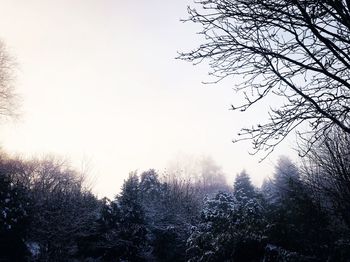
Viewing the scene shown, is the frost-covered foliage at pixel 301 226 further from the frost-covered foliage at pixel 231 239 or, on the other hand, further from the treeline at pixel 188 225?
the frost-covered foliage at pixel 231 239

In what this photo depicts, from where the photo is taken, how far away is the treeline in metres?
8.44

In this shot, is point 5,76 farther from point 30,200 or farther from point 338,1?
point 338,1

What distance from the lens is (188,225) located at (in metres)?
16.7

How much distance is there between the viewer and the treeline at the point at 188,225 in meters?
8.44

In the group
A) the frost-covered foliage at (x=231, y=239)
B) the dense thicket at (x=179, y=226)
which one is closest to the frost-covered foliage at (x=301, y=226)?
the dense thicket at (x=179, y=226)

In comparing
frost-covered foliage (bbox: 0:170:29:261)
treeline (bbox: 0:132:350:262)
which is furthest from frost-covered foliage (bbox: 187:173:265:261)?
frost-covered foliage (bbox: 0:170:29:261)

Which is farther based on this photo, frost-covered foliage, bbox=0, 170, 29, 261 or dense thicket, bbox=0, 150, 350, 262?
frost-covered foliage, bbox=0, 170, 29, 261

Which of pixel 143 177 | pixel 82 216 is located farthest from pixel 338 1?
pixel 143 177

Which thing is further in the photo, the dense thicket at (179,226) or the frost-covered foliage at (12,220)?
the frost-covered foliage at (12,220)

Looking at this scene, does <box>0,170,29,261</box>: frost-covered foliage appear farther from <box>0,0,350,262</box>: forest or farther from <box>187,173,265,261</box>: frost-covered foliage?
<box>187,173,265,261</box>: frost-covered foliage

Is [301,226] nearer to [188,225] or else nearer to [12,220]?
[188,225]

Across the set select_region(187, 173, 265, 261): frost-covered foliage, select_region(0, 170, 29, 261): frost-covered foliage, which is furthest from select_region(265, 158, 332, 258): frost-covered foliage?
select_region(0, 170, 29, 261): frost-covered foliage

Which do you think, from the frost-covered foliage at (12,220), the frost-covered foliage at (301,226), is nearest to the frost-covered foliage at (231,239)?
the frost-covered foliage at (301,226)

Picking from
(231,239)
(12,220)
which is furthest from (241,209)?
(12,220)
